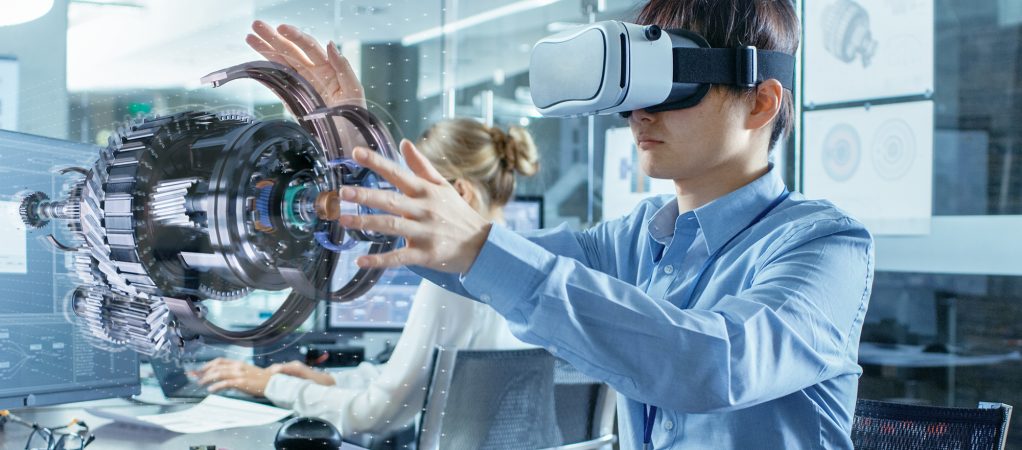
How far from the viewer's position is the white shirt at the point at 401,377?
0.90 m

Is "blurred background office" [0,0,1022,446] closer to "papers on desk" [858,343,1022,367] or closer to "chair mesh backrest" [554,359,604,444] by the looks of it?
"papers on desk" [858,343,1022,367]

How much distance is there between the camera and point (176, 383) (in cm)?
82

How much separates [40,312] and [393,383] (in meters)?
0.55

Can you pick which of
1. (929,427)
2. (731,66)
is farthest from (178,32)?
(929,427)

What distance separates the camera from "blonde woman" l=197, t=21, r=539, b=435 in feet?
2.58

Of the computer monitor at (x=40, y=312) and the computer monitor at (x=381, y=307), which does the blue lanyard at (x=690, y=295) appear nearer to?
the computer monitor at (x=381, y=307)

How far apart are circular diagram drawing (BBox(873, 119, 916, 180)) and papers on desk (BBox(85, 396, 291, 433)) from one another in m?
1.94

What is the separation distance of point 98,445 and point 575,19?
2.64 meters

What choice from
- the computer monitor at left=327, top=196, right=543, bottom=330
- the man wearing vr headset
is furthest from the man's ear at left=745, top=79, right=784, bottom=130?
the computer monitor at left=327, top=196, right=543, bottom=330

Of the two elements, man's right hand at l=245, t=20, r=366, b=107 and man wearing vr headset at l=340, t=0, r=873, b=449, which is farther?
man's right hand at l=245, t=20, r=366, b=107

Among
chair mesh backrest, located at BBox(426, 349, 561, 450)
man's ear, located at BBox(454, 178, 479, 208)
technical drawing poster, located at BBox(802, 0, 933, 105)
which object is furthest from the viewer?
technical drawing poster, located at BBox(802, 0, 933, 105)

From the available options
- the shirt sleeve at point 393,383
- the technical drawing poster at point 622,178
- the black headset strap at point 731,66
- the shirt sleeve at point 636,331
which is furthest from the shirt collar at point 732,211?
the technical drawing poster at point 622,178

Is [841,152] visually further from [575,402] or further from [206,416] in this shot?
[206,416]

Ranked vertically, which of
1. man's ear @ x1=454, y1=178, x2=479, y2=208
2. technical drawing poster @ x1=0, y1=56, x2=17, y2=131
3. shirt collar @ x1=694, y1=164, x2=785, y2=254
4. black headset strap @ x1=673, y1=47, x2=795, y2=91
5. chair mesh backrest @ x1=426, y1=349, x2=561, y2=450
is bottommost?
chair mesh backrest @ x1=426, y1=349, x2=561, y2=450
